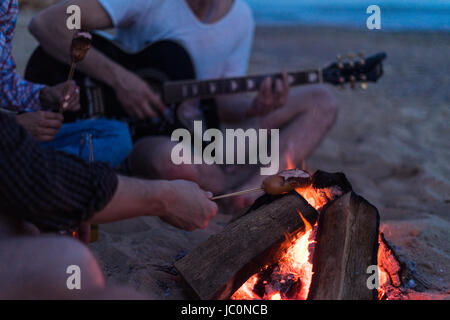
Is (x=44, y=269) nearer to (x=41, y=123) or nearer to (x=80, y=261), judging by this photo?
(x=80, y=261)

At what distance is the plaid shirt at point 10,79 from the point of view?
73.9 inches

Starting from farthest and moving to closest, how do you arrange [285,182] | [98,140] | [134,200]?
[98,140], [285,182], [134,200]

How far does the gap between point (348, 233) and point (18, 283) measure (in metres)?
1.15

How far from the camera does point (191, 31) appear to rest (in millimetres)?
3055

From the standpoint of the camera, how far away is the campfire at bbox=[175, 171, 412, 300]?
1.46 m

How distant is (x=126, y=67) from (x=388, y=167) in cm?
239

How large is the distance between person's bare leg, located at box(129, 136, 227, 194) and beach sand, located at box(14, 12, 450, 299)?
322 mm

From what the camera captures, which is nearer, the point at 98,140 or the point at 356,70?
the point at 98,140

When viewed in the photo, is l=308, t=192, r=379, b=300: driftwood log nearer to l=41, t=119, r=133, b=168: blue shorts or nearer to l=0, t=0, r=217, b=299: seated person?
l=0, t=0, r=217, b=299: seated person

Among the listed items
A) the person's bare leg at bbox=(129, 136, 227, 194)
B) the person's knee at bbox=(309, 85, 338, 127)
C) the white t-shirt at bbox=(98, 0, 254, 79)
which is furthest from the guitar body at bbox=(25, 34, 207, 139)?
the person's knee at bbox=(309, 85, 338, 127)

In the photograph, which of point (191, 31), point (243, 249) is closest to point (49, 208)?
point (243, 249)

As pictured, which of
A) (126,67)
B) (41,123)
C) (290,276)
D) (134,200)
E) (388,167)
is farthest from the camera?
(388,167)

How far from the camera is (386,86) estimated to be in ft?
20.1
